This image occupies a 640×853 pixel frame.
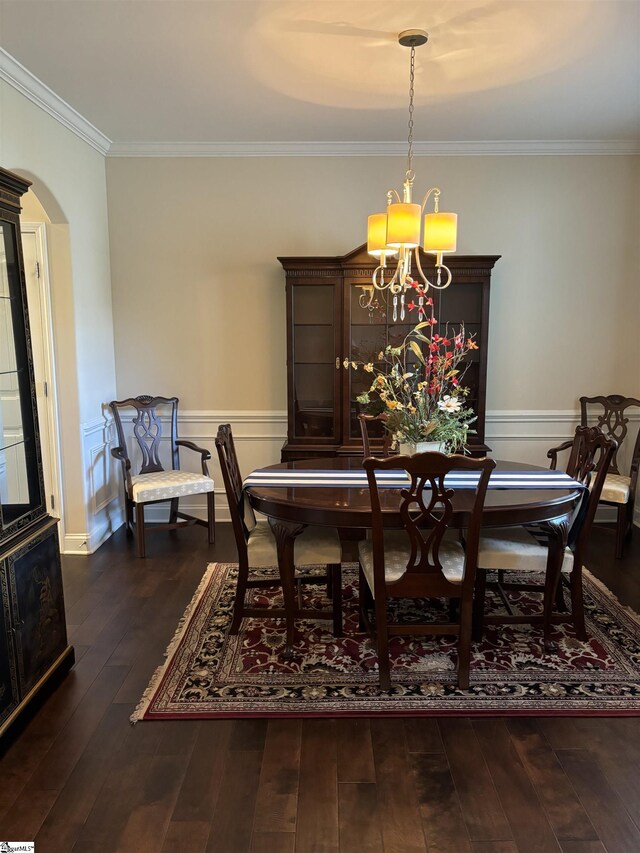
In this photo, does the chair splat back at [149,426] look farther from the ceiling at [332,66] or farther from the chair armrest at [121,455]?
the ceiling at [332,66]

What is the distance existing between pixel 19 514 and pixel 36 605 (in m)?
0.37

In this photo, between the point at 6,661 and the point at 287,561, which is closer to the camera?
the point at 6,661

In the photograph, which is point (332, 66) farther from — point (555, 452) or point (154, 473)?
point (154, 473)

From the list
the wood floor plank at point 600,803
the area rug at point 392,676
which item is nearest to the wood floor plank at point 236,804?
the area rug at point 392,676

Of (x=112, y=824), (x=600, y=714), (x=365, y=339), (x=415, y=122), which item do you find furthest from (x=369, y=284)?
(x=112, y=824)

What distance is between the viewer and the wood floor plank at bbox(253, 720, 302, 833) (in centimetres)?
183

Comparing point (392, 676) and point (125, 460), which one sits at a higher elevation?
point (125, 460)

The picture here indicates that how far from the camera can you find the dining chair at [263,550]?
2.77 m

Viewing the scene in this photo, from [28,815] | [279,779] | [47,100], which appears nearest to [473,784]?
[279,779]

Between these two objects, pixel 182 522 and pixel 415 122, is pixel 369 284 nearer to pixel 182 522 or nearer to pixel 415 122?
pixel 415 122

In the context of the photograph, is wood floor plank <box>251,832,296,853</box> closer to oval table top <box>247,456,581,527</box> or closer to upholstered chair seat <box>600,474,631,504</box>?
oval table top <box>247,456,581,527</box>

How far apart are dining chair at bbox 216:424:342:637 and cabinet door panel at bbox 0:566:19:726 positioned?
3.09ft

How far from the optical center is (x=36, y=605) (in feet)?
7.84

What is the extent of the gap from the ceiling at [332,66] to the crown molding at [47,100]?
54 mm
